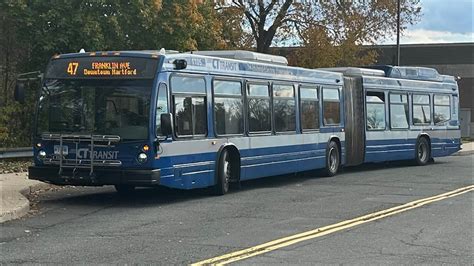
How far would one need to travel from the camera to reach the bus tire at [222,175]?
555 inches

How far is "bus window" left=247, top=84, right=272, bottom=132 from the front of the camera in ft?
50.5

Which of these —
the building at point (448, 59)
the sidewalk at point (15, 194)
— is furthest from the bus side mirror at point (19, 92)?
the building at point (448, 59)

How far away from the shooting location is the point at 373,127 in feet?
70.6

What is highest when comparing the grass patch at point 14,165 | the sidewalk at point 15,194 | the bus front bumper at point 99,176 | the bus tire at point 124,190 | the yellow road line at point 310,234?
the bus front bumper at point 99,176

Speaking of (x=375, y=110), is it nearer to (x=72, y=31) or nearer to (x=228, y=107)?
(x=228, y=107)

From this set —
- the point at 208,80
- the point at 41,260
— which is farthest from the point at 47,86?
the point at 41,260

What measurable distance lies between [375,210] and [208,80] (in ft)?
14.0

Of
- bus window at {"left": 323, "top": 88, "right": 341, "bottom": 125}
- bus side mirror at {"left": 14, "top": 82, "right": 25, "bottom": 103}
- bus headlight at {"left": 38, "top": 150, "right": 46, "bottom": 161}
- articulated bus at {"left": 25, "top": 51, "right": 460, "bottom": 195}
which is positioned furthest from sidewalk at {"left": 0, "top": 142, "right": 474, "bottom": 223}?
bus window at {"left": 323, "top": 88, "right": 341, "bottom": 125}

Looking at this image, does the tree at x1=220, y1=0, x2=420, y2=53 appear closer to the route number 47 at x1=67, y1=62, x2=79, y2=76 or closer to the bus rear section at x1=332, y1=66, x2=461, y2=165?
the bus rear section at x1=332, y1=66, x2=461, y2=165

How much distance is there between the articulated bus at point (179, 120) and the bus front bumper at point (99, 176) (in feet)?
0.06

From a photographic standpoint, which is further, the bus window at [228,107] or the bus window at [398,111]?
the bus window at [398,111]

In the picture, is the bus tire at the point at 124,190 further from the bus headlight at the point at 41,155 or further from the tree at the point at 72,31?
the tree at the point at 72,31

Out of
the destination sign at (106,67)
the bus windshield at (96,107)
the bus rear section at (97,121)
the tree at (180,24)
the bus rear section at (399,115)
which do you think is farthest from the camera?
the tree at (180,24)

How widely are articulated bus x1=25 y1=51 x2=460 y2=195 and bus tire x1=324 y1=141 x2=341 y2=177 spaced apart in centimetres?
6
